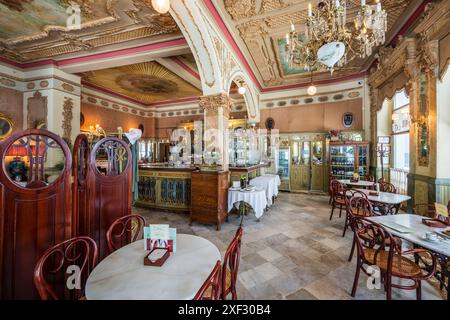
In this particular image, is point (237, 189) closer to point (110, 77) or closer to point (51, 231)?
point (51, 231)

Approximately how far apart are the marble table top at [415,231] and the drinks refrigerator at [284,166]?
551 cm

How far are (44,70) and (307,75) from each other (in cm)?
883

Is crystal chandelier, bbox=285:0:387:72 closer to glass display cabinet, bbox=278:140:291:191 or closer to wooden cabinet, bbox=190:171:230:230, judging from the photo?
wooden cabinet, bbox=190:171:230:230

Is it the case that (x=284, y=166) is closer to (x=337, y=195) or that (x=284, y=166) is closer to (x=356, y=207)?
(x=337, y=195)

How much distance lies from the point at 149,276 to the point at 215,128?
3.46 metres

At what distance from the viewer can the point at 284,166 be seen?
8.10 m

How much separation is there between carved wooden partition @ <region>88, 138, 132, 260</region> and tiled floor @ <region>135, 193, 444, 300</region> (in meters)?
1.75

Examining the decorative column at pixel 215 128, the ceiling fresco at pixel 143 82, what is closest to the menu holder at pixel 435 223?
the decorative column at pixel 215 128

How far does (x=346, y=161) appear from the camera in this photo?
22.7 ft

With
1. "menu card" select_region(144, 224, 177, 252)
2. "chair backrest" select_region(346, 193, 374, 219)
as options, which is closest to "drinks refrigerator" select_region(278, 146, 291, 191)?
"chair backrest" select_region(346, 193, 374, 219)

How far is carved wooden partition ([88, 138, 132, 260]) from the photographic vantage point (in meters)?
2.18

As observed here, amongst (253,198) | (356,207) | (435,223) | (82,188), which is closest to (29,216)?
(82,188)
